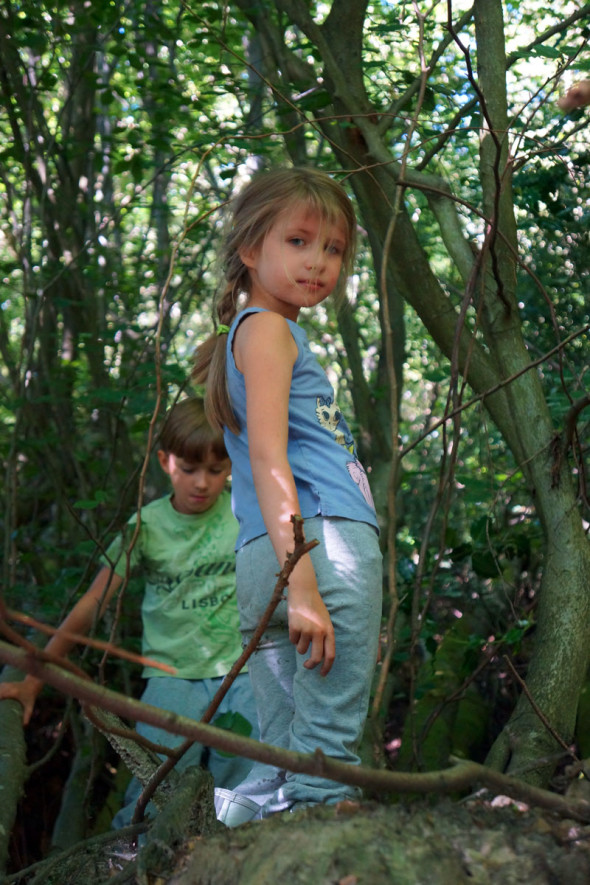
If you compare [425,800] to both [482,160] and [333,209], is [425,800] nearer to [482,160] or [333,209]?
[333,209]

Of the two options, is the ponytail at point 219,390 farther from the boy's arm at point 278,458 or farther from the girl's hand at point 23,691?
the girl's hand at point 23,691

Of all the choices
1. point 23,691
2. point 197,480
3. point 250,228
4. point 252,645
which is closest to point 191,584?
point 197,480

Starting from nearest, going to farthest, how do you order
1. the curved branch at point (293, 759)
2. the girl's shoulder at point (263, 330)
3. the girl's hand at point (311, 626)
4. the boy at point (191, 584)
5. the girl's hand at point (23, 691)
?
the curved branch at point (293, 759) < the girl's hand at point (311, 626) < the girl's shoulder at point (263, 330) < the girl's hand at point (23, 691) < the boy at point (191, 584)

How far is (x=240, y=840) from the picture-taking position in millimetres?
1323

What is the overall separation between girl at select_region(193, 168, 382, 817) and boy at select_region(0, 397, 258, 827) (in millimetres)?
927

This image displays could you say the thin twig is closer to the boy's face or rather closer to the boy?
the boy

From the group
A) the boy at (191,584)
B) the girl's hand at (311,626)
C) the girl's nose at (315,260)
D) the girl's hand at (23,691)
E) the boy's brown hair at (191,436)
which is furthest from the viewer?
the boy's brown hair at (191,436)

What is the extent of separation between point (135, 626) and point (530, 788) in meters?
3.39

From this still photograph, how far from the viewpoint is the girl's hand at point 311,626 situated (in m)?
1.71

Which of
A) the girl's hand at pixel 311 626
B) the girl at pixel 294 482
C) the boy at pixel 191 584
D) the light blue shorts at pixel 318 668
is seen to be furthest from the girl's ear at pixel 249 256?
the boy at pixel 191 584

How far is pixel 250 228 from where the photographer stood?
2201 millimetres

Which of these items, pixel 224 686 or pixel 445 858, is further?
pixel 224 686

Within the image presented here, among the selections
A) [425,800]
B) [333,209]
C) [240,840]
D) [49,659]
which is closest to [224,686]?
[240,840]

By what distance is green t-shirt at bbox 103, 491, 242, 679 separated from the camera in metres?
3.15
